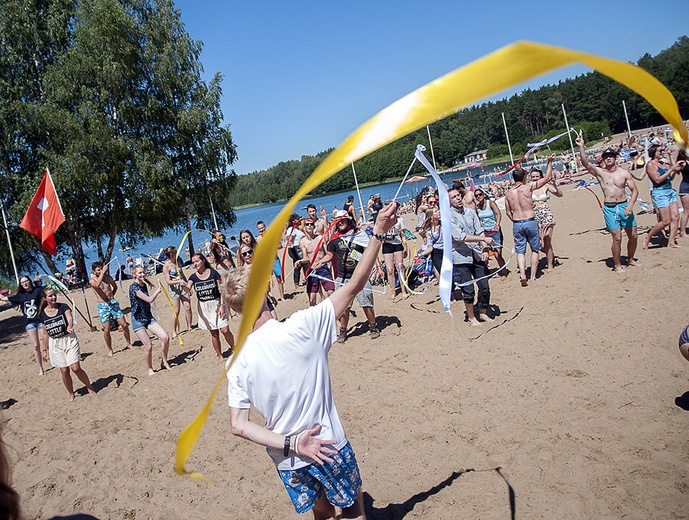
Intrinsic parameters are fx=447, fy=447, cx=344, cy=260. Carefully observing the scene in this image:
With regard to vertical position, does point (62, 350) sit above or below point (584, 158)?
below

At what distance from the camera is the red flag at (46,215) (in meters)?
10.7

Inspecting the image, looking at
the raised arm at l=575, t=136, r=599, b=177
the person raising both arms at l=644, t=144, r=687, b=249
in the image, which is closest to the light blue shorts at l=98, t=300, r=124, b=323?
the raised arm at l=575, t=136, r=599, b=177

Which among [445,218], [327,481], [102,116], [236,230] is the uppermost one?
[102,116]

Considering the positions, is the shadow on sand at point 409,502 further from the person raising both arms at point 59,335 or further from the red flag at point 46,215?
the red flag at point 46,215

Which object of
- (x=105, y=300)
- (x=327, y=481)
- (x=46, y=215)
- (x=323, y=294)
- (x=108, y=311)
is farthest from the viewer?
(x=46, y=215)

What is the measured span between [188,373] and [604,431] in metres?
6.44

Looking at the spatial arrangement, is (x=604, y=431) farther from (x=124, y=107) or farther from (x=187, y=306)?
(x=124, y=107)

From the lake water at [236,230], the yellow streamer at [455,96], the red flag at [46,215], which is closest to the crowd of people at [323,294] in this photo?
the yellow streamer at [455,96]

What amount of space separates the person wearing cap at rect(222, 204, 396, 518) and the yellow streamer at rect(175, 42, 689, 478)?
1.24 meters

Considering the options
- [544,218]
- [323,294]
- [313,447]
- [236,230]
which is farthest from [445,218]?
[236,230]

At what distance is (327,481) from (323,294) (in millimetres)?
7827

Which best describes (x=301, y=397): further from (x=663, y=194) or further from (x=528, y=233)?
(x=663, y=194)

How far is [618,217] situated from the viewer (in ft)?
24.8

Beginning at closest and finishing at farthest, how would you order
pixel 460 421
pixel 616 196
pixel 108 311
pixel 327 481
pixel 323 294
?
pixel 327 481, pixel 460 421, pixel 616 196, pixel 108 311, pixel 323 294
